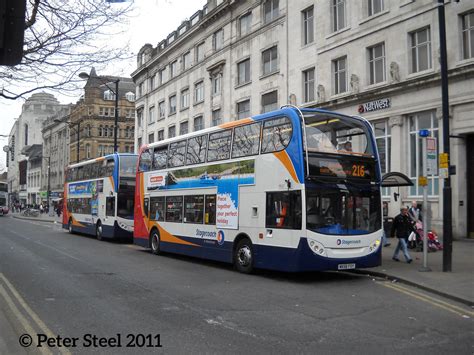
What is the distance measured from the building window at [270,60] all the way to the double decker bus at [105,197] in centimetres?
1251

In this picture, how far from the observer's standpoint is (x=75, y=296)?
9055 millimetres

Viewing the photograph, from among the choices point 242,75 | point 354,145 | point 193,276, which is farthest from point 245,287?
point 242,75

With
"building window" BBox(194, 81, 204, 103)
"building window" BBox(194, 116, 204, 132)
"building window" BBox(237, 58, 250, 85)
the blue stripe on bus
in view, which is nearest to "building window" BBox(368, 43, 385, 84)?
"building window" BBox(237, 58, 250, 85)

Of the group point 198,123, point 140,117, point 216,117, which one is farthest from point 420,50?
point 140,117

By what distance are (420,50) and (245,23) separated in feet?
53.0

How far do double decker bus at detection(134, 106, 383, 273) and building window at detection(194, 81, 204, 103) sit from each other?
26.7m

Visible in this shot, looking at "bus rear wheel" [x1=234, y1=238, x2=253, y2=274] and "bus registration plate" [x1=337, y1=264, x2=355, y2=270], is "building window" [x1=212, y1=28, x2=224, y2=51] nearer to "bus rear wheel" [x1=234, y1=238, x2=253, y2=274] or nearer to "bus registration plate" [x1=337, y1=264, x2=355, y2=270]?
"bus rear wheel" [x1=234, y1=238, x2=253, y2=274]

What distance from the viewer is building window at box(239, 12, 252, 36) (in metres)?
34.2

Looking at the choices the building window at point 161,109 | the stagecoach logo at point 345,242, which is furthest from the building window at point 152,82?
the stagecoach logo at point 345,242

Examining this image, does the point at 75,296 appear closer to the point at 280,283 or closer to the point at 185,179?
the point at 280,283

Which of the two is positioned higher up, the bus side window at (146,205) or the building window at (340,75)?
the building window at (340,75)

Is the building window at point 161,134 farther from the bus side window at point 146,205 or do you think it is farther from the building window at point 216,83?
the bus side window at point 146,205

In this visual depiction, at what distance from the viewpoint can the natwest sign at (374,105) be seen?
22.7 m

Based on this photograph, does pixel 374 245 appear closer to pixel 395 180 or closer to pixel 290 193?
pixel 290 193
